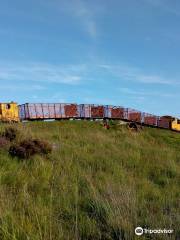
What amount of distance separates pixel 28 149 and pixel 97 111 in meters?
30.8

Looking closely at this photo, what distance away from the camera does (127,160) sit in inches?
554

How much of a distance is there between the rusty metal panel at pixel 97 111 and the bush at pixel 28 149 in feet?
96.2

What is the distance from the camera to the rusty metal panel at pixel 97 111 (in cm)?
4219

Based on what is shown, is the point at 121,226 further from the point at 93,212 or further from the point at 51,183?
the point at 51,183

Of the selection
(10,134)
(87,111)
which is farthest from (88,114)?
(10,134)

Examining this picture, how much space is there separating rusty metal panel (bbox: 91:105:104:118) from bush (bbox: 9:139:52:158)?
29.3m

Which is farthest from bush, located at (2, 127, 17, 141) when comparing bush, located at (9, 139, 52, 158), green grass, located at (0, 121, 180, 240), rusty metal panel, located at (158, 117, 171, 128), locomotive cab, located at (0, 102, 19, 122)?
rusty metal panel, located at (158, 117, 171, 128)

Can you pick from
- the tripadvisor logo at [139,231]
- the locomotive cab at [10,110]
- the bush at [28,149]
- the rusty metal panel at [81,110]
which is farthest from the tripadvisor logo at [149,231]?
the rusty metal panel at [81,110]

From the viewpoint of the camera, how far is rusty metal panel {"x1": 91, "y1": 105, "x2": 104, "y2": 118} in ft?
138

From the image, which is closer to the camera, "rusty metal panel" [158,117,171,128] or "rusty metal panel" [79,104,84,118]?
"rusty metal panel" [79,104,84,118]

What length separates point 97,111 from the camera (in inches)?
1668

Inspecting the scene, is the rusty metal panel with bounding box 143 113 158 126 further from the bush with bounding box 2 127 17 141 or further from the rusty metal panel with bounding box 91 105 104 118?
the bush with bounding box 2 127 17 141

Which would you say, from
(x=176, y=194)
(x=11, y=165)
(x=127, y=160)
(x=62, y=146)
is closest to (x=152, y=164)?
(x=127, y=160)

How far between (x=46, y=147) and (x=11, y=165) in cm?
315
